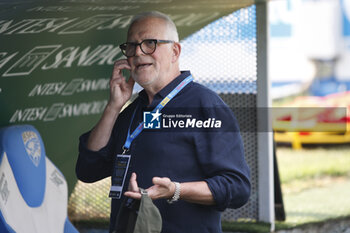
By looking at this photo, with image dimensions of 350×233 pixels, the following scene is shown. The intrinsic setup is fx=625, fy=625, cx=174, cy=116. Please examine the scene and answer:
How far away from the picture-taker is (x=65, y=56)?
13.5 feet

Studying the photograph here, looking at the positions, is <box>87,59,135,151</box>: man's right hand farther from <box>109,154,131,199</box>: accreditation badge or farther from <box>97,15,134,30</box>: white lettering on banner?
<box>97,15,134,30</box>: white lettering on banner

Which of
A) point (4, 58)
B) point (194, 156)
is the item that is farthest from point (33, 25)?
point (194, 156)

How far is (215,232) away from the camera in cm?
261

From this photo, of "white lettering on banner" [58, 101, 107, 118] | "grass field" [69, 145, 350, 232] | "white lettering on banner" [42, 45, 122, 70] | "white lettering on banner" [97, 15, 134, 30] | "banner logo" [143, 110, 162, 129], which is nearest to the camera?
"banner logo" [143, 110, 162, 129]

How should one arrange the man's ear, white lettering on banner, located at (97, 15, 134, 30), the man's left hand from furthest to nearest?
white lettering on banner, located at (97, 15, 134, 30) → the man's ear → the man's left hand

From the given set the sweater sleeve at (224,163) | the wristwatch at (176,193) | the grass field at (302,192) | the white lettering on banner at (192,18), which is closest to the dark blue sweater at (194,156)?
the sweater sleeve at (224,163)

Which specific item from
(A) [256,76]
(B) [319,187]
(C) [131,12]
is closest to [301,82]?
(B) [319,187]

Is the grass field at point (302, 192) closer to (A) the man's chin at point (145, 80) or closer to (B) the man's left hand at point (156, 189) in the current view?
(A) the man's chin at point (145, 80)

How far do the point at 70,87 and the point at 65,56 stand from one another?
0.87ft

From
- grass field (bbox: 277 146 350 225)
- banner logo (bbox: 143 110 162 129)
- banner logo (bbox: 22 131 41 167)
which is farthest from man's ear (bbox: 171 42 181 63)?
grass field (bbox: 277 146 350 225)

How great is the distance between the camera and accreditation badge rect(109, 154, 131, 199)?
2551mm

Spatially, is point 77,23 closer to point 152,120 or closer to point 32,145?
point 32,145

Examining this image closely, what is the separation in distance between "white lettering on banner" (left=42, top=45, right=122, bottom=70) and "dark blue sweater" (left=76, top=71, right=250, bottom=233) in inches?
61.7

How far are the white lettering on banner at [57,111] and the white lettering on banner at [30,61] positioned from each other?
25 cm
